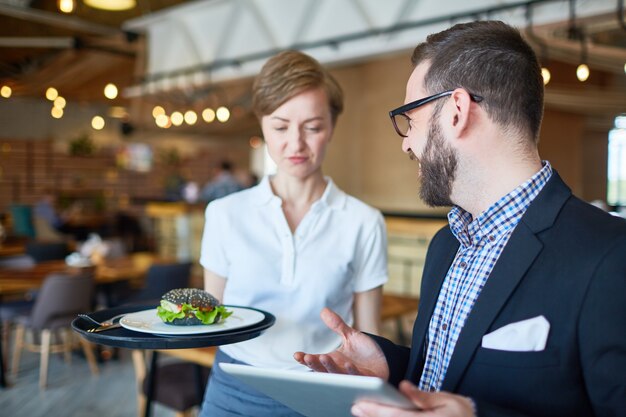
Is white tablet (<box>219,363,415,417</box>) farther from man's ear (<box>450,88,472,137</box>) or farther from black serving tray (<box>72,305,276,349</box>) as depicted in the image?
man's ear (<box>450,88,472,137</box>)

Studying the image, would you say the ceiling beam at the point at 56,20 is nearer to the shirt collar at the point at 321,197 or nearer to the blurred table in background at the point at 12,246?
the blurred table in background at the point at 12,246

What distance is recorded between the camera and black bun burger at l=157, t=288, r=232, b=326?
4.98 ft

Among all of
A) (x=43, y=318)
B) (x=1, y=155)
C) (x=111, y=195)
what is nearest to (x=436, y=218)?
(x=43, y=318)

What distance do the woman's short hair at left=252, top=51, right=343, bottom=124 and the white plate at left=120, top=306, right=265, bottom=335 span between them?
63 centimetres

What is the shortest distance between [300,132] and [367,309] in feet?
1.95

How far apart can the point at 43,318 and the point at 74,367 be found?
896 millimetres

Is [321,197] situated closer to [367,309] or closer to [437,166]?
[367,309]

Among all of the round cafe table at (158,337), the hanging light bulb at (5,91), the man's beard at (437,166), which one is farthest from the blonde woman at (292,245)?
the hanging light bulb at (5,91)

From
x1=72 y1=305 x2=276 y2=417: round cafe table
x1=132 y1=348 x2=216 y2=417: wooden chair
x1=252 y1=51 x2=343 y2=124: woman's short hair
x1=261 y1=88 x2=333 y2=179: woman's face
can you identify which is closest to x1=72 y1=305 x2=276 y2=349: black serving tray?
x1=72 y1=305 x2=276 y2=417: round cafe table

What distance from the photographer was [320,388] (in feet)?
2.98

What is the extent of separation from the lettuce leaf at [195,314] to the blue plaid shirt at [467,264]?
540 millimetres

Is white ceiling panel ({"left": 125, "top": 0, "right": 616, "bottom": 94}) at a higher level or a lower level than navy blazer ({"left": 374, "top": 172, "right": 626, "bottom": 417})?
higher

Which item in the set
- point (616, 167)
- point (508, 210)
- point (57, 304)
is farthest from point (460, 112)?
point (616, 167)

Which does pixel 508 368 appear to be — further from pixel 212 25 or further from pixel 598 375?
pixel 212 25
